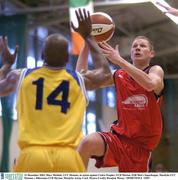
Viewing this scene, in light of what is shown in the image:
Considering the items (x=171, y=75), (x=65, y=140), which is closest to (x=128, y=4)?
(x=171, y=75)

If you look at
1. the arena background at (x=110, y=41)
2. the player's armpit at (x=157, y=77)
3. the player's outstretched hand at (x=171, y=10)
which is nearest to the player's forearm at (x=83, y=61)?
the arena background at (x=110, y=41)

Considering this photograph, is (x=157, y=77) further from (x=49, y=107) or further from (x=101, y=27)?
(x=49, y=107)

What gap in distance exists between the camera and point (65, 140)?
5.93ft

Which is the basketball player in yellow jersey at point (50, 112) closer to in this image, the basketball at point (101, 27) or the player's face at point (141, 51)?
the basketball at point (101, 27)

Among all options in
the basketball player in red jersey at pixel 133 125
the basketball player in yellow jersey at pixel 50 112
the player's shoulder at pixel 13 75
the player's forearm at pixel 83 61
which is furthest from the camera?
the basketball player in red jersey at pixel 133 125

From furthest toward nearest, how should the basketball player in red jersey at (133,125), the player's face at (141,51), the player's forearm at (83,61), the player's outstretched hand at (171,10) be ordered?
1. the player's outstretched hand at (171,10)
2. the player's face at (141,51)
3. the basketball player in red jersey at (133,125)
4. the player's forearm at (83,61)

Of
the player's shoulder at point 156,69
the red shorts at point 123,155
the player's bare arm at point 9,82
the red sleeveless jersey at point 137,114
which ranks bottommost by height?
the red shorts at point 123,155

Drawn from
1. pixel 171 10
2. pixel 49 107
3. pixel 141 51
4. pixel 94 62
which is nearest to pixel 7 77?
pixel 49 107

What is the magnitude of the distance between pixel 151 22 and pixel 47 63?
1493 millimetres

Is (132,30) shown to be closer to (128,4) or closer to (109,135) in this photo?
(128,4)

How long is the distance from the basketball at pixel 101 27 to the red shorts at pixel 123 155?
0.51m

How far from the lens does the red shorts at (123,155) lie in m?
2.51

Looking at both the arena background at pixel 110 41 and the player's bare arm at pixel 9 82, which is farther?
the arena background at pixel 110 41

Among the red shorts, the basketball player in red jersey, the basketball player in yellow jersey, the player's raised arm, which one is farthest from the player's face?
the player's raised arm
